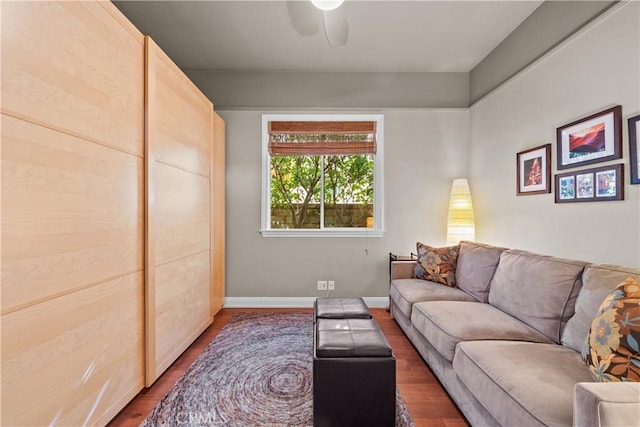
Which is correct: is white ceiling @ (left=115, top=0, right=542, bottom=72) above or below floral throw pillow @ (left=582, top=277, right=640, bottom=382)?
above

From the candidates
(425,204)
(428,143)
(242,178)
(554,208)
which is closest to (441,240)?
(425,204)

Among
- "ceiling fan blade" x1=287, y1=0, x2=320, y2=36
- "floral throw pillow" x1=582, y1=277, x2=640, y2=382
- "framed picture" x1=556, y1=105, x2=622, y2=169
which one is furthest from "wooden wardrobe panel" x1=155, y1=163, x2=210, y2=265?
"framed picture" x1=556, y1=105, x2=622, y2=169

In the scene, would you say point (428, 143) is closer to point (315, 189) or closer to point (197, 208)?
point (315, 189)

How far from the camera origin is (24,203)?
119 cm

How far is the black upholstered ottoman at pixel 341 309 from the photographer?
2.27 m

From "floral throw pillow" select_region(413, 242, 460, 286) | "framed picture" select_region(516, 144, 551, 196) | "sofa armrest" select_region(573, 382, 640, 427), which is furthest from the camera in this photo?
"floral throw pillow" select_region(413, 242, 460, 286)

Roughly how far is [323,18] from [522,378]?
2723 millimetres

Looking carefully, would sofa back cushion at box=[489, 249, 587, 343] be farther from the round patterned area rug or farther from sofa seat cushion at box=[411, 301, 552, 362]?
the round patterned area rug

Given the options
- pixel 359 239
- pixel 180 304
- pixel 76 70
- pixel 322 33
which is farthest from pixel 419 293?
pixel 76 70

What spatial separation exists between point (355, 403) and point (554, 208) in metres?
2.11

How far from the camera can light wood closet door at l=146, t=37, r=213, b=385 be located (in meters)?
2.05

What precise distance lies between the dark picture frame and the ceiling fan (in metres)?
1.83

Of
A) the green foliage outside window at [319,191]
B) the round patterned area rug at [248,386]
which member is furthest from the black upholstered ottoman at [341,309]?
the green foliage outside window at [319,191]

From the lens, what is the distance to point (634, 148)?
5.83 feet
